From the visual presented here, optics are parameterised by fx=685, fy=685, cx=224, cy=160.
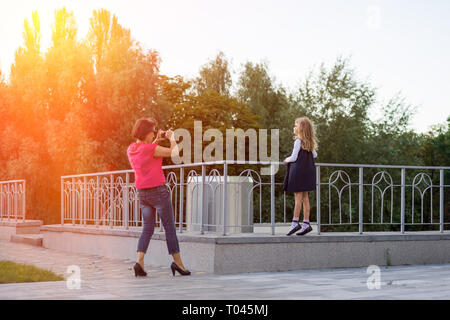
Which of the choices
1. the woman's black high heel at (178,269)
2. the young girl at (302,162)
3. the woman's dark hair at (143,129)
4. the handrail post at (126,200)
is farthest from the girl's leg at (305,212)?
the handrail post at (126,200)

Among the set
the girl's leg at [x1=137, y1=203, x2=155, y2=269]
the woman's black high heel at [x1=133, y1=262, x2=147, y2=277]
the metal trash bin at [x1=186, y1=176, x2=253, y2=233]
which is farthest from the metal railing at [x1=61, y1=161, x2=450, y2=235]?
the woman's black high heel at [x1=133, y1=262, x2=147, y2=277]

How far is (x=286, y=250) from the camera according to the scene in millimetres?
9664

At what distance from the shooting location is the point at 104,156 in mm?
33469

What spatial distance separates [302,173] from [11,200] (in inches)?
483

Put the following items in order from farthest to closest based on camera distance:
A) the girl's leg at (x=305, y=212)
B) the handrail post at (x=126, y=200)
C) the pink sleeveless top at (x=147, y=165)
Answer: the handrail post at (x=126, y=200) < the girl's leg at (x=305, y=212) < the pink sleeveless top at (x=147, y=165)

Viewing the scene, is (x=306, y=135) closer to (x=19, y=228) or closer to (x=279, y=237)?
(x=279, y=237)

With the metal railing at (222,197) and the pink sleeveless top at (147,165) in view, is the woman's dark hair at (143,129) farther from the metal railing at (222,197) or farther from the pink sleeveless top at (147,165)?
the metal railing at (222,197)

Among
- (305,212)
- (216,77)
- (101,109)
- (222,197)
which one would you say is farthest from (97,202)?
(216,77)

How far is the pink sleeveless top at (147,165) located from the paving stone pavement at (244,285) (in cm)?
119

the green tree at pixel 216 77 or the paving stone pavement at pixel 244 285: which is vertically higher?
the green tree at pixel 216 77

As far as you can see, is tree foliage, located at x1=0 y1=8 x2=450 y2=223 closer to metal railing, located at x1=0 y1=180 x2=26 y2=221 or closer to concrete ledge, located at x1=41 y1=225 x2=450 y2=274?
metal railing, located at x1=0 y1=180 x2=26 y2=221

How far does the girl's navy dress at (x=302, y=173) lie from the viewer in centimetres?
979
